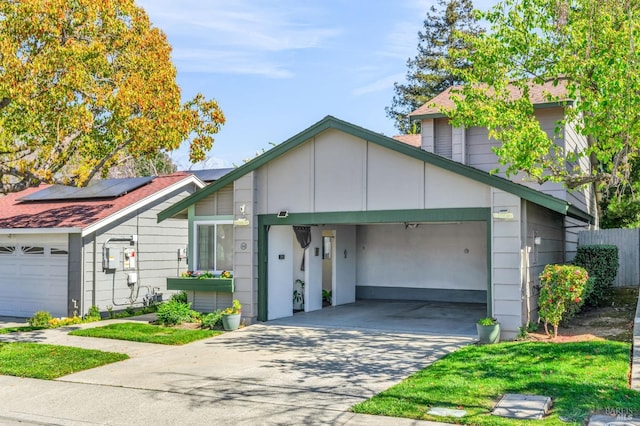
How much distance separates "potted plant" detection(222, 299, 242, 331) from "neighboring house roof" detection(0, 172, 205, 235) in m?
4.58

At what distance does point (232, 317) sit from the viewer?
1274 cm

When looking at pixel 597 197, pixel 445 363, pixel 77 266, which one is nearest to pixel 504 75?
pixel 445 363

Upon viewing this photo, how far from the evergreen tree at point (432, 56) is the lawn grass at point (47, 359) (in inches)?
1071

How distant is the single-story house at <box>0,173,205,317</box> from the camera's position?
15.1 meters

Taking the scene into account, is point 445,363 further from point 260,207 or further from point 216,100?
point 216,100

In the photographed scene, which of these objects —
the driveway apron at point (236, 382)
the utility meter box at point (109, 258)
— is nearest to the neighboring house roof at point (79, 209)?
the utility meter box at point (109, 258)

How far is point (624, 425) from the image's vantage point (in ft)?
19.1

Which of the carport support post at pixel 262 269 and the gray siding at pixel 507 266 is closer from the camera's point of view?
the gray siding at pixel 507 266

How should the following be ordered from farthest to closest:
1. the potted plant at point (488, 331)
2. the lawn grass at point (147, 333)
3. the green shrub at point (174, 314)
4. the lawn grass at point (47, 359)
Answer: the green shrub at point (174, 314) → the lawn grass at point (147, 333) → the potted plant at point (488, 331) → the lawn grass at point (47, 359)

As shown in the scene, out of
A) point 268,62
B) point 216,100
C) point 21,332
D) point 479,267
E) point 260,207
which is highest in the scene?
point 268,62

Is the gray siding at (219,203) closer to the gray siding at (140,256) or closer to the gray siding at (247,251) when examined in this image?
the gray siding at (247,251)

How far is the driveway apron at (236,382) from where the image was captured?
6801mm

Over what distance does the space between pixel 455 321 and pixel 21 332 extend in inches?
393

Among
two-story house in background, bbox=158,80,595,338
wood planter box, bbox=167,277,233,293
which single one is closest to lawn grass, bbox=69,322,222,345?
wood planter box, bbox=167,277,233,293
